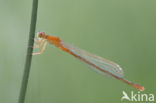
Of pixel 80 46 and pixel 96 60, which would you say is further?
pixel 80 46

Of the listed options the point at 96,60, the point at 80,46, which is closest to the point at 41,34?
the point at 80,46

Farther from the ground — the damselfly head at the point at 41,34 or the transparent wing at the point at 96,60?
the damselfly head at the point at 41,34

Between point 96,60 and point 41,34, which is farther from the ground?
point 41,34

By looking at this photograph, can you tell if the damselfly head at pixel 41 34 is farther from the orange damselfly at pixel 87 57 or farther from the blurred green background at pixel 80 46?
the blurred green background at pixel 80 46

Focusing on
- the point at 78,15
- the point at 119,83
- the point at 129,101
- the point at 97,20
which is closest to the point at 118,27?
the point at 97,20

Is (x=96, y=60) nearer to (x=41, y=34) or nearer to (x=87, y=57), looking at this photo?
(x=87, y=57)

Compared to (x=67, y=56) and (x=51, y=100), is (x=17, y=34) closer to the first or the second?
(x=67, y=56)

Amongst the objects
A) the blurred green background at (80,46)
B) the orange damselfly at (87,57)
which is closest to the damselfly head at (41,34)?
the orange damselfly at (87,57)

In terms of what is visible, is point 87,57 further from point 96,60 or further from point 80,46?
point 80,46
